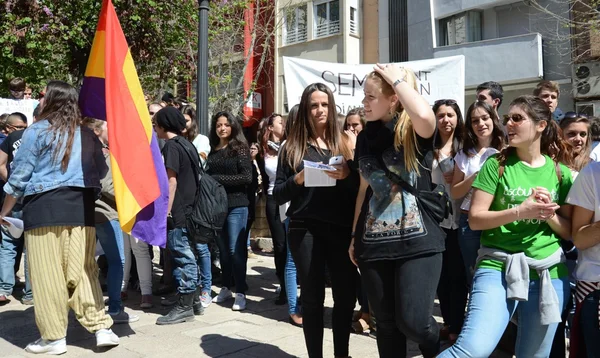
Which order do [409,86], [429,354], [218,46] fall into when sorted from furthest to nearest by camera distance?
1. [218,46]
2. [429,354]
3. [409,86]

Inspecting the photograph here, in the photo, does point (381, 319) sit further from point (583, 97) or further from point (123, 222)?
point (583, 97)

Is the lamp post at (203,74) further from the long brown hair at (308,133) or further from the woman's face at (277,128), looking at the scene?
the long brown hair at (308,133)

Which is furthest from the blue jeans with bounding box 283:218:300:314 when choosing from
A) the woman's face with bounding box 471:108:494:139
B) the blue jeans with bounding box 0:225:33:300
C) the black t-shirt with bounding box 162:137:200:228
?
the blue jeans with bounding box 0:225:33:300

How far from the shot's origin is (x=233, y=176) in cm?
611

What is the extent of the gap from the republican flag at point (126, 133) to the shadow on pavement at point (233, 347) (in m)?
0.90

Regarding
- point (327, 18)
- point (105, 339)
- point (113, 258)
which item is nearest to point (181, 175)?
point (113, 258)

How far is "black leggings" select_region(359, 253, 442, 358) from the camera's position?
309 cm

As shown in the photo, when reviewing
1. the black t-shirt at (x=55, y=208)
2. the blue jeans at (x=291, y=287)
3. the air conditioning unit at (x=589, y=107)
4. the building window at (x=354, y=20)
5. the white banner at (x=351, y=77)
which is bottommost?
the blue jeans at (x=291, y=287)

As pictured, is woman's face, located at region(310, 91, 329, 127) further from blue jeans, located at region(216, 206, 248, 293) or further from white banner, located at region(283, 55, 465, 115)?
white banner, located at region(283, 55, 465, 115)

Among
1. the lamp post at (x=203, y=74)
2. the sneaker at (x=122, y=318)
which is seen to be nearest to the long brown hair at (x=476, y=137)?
the sneaker at (x=122, y=318)

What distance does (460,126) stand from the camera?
479 centimetres

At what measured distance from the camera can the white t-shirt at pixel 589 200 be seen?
294 centimetres

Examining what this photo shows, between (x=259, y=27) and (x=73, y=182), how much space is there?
17729 millimetres

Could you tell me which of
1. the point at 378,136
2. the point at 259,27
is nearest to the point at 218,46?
the point at 259,27
